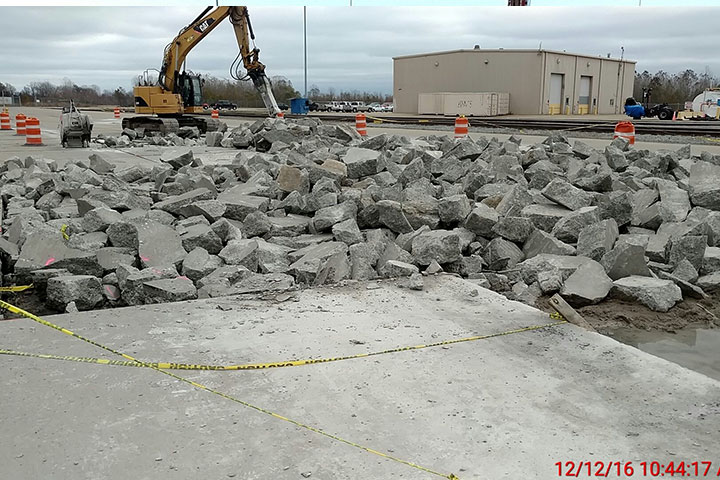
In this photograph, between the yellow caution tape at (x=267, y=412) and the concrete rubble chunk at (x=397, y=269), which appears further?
the concrete rubble chunk at (x=397, y=269)

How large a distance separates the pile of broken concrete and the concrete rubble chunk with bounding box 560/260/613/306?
1 centimetres

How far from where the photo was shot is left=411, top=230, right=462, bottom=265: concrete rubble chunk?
5.32m

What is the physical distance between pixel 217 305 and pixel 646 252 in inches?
152

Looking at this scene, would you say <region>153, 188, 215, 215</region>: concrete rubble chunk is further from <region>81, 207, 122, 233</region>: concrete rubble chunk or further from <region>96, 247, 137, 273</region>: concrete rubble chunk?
<region>96, 247, 137, 273</region>: concrete rubble chunk

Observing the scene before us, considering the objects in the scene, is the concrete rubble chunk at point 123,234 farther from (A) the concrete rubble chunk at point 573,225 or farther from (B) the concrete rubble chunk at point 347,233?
(A) the concrete rubble chunk at point 573,225

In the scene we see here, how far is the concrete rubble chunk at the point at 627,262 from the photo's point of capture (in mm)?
4922

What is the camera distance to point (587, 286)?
4.75 meters

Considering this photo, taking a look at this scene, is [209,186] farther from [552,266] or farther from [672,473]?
[672,473]

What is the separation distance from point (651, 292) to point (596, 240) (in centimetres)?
89

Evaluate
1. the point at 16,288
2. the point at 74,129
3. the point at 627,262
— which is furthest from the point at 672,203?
the point at 74,129

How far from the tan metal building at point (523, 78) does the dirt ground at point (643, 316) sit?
4281 cm

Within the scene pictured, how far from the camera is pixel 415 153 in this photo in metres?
9.89

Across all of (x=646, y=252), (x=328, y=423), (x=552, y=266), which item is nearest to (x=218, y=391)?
(x=328, y=423)
